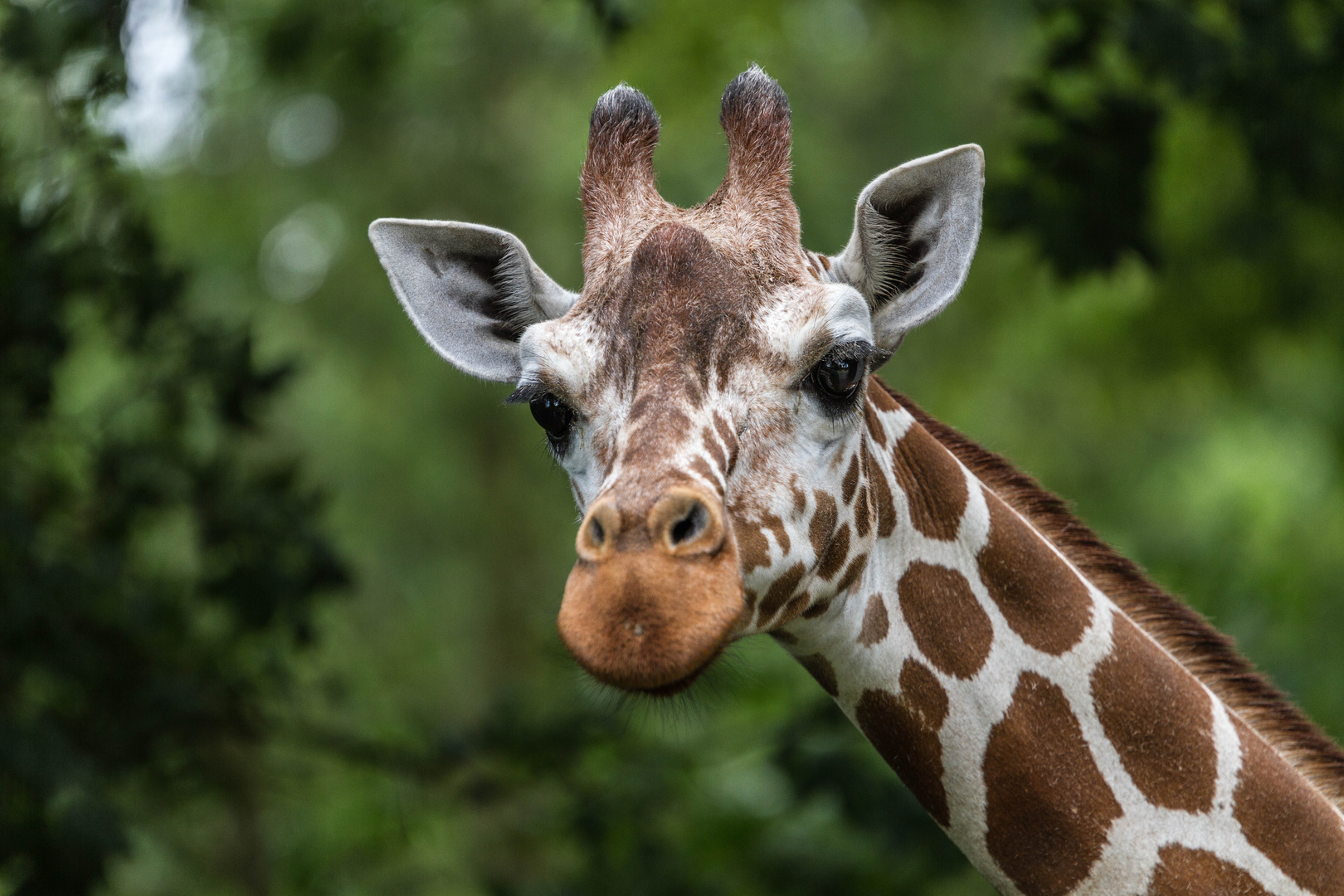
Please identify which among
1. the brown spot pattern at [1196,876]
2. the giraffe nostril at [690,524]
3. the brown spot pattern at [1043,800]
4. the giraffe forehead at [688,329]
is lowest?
the brown spot pattern at [1196,876]

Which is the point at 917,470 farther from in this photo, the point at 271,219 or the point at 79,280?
the point at 271,219

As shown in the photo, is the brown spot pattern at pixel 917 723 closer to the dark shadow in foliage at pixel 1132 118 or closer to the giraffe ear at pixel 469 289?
the giraffe ear at pixel 469 289

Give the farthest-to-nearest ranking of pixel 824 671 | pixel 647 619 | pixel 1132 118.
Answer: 1. pixel 1132 118
2. pixel 824 671
3. pixel 647 619

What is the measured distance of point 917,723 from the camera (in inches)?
124

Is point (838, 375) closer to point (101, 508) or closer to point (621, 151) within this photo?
point (621, 151)

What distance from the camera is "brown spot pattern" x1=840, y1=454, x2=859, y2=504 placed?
3012mm

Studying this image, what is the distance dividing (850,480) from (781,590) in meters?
0.37

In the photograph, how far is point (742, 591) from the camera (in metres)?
2.61

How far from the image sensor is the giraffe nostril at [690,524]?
8.20 ft

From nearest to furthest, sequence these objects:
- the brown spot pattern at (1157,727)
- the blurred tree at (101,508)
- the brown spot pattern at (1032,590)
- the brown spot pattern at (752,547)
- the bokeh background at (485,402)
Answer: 1. the brown spot pattern at (752,547)
2. the brown spot pattern at (1157,727)
3. the brown spot pattern at (1032,590)
4. the blurred tree at (101,508)
5. the bokeh background at (485,402)

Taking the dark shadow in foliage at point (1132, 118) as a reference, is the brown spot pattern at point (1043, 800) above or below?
below

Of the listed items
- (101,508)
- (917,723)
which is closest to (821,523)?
(917,723)

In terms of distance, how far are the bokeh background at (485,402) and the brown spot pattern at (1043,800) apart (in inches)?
27.1

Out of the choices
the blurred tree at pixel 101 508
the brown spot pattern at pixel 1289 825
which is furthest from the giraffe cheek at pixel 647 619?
the blurred tree at pixel 101 508
